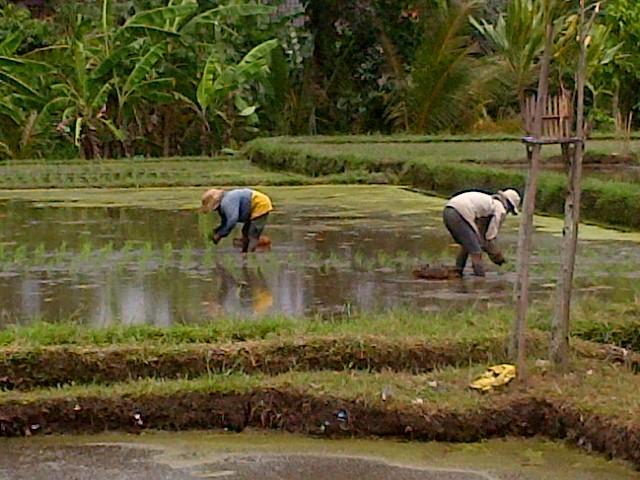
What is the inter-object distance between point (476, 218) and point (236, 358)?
3.22 metres

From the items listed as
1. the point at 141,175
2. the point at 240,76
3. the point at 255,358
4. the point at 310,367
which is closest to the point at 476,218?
the point at 310,367

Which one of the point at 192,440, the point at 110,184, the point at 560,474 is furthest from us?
the point at 110,184

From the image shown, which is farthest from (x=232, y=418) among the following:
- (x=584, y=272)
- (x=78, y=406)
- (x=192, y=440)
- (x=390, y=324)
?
(x=584, y=272)

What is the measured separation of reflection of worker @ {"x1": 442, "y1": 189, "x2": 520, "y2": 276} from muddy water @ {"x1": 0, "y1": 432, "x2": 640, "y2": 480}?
11.2 feet

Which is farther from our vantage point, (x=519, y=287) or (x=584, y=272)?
(x=584, y=272)

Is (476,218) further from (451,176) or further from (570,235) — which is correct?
(451,176)

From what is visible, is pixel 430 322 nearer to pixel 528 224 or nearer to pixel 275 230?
pixel 528 224

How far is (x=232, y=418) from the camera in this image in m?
5.51

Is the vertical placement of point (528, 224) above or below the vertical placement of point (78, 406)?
above

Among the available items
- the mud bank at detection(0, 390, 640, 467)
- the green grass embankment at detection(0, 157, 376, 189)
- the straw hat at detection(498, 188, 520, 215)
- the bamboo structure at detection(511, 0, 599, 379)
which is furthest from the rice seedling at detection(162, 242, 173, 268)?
the green grass embankment at detection(0, 157, 376, 189)

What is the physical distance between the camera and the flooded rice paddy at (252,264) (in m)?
7.92

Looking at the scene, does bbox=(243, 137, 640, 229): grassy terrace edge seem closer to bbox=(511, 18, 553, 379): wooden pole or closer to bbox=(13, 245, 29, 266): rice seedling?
bbox=(13, 245, 29, 266): rice seedling

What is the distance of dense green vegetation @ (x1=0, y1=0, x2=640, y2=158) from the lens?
20.8 m

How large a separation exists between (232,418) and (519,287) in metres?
1.35
